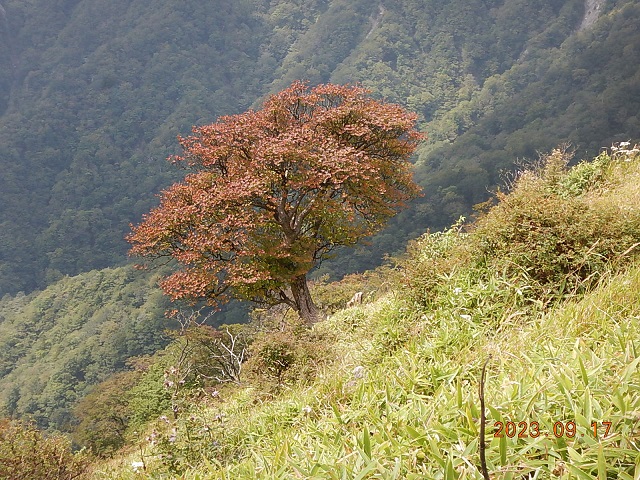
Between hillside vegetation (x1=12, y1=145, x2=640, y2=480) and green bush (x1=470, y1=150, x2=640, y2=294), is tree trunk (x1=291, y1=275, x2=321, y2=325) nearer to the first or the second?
hillside vegetation (x1=12, y1=145, x2=640, y2=480)

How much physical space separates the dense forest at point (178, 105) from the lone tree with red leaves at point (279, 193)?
1288 inches

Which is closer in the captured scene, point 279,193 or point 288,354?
point 288,354

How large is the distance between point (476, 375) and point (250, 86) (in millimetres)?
163972

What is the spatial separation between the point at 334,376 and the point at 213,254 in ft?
17.1

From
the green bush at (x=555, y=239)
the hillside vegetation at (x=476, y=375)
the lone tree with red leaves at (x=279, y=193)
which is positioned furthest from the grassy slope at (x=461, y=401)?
the lone tree with red leaves at (x=279, y=193)

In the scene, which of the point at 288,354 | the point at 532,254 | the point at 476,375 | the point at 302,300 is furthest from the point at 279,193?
the point at 476,375

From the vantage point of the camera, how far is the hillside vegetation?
5.24 ft

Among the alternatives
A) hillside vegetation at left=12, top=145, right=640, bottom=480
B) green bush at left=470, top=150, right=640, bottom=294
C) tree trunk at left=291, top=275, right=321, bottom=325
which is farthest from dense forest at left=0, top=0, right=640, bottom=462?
green bush at left=470, top=150, right=640, bottom=294

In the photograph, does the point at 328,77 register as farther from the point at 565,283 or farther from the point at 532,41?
the point at 565,283

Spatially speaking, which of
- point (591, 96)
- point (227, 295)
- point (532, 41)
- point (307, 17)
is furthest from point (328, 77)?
point (227, 295)

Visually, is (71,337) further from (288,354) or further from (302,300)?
(288,354)

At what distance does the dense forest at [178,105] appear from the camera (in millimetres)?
60250

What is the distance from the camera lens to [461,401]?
1934 mm

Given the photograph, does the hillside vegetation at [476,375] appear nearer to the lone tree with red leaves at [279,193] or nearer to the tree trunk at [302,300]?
the lone tree with red leaves at [279,193]
